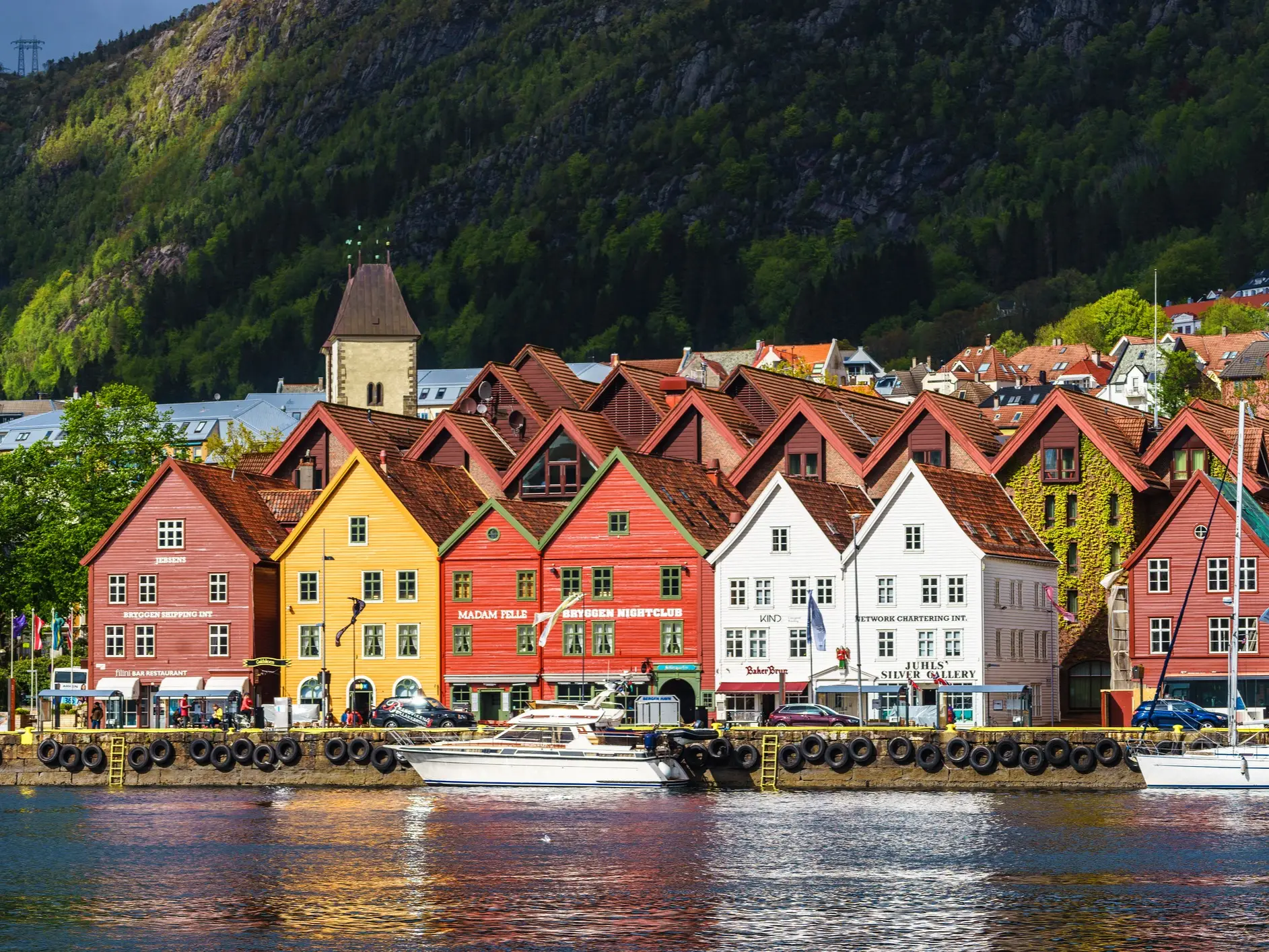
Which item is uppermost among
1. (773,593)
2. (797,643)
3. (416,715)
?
(773,593)

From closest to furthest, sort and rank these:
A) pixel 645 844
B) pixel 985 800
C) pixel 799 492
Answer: pixel 645 844 < pixel 985 800 < pixel 799 492

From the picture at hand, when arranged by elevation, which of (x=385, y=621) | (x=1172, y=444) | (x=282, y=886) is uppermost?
(x=1172, y=444)

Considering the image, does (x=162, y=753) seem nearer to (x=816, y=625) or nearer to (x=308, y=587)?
(x=308, y=587)

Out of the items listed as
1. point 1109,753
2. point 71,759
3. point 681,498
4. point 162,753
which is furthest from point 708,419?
point 71,759

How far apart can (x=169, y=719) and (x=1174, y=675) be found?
47016 mm

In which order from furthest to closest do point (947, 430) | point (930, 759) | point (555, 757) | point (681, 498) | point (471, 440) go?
point (471, 440) → point (947, 430) → point (681, 498) → point (555, 757) → point (930, 759)

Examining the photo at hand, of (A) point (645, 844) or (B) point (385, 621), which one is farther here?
(B) point (385, 621)

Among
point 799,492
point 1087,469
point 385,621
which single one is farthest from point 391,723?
point 1087,469

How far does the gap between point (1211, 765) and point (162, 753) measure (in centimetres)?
4177

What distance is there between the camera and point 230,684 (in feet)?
363

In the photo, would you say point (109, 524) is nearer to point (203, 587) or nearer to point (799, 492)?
point (203, 587)

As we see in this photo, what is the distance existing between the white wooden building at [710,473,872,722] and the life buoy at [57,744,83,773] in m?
28.3

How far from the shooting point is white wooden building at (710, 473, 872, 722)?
10275cm

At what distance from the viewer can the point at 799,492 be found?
341 feet
